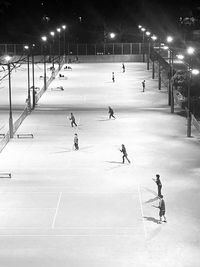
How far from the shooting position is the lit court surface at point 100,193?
69.3 feet

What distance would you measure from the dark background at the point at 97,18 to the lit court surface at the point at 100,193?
8160cm

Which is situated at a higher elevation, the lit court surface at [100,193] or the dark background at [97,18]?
the dark background at [97,18]

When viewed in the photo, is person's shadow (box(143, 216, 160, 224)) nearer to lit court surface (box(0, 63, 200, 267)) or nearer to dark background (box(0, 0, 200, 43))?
lit court surface (box(0, 63, 200, 267))

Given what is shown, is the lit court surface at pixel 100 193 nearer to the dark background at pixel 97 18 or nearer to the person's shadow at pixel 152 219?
the person's shadow at pixel 152 219

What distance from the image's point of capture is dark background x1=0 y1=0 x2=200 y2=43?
13188 centimetres

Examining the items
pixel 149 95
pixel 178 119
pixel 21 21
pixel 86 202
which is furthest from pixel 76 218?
pixel 21 21

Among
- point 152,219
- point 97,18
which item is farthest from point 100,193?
point 97,18

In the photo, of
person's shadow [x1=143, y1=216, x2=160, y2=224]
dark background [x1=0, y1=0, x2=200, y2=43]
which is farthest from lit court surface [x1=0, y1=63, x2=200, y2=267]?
dark background [x1=0, y1=0, x2=200, y2=43]

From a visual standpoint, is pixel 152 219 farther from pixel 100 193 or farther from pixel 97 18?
pixel 97 18

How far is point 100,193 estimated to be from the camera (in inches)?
1128

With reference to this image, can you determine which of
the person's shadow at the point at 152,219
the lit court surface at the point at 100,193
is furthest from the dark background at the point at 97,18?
the person's shadow at the point at 152,219

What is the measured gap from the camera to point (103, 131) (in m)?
44.9

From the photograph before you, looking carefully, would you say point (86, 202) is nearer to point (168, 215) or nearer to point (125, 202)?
point (125, 202)

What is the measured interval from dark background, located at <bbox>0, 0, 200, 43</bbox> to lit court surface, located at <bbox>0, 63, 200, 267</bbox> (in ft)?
268
